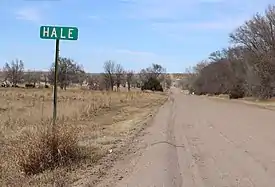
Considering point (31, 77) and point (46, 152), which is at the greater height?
point (31, 77)

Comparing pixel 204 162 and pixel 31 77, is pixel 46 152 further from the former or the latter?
pixel 31 77

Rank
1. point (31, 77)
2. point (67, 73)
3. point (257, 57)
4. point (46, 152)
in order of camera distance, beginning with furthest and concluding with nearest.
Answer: point (31, 77) < point (67, 73) < point (257, 57) < point (46, 152)

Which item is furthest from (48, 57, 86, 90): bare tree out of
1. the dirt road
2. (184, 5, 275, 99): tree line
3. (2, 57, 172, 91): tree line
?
the dirt road

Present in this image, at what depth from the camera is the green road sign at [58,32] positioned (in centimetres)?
973

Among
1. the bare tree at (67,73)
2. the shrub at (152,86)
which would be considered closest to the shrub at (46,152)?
the bare tree at (67,73)

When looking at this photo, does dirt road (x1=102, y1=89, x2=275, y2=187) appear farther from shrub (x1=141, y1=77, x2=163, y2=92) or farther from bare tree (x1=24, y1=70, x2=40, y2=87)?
bare tree (x1=24, y1=70, x2=40, y2=87)

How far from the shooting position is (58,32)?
9812 millimetres

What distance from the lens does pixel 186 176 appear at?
8.61m

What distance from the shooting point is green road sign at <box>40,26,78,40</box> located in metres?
9.73

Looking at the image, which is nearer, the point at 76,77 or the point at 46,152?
the point at 46,152

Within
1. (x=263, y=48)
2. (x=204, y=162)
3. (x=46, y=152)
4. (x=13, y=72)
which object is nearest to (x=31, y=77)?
(x=13, y=72)

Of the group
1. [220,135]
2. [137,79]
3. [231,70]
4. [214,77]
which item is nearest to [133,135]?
[220,135]

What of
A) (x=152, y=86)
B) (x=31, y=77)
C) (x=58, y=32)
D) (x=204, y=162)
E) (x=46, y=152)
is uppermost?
(x=58, y=32)

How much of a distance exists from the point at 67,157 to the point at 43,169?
0.72 meters
